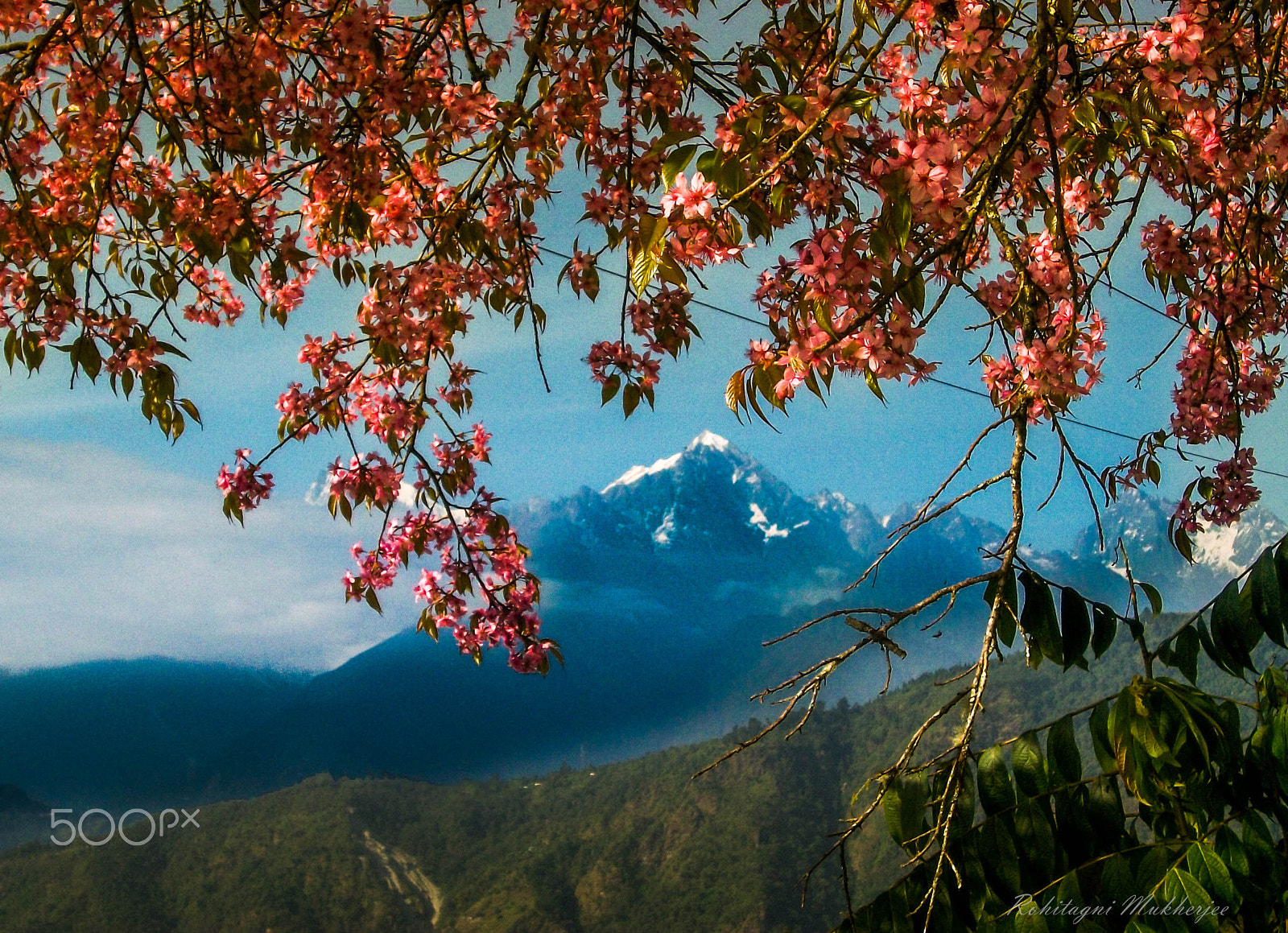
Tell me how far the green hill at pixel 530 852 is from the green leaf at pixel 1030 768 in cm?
1347

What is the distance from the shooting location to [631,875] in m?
16.3

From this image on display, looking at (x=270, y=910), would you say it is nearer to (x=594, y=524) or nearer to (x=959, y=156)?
(x=594, y=524)

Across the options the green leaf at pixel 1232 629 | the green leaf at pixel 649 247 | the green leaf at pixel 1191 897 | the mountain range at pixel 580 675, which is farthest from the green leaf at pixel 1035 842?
the mountain range at pixel 580 675

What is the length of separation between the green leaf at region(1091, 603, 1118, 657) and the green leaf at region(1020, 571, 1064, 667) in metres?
0.05

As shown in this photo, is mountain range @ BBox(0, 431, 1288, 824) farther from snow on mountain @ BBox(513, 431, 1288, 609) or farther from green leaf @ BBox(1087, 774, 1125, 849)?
green leaf @ BBox(1087, 774, 1125, 849)

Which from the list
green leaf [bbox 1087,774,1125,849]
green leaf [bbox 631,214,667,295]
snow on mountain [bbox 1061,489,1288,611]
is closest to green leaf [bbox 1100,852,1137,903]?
green leaf [bbox 1087,774,1125,849]

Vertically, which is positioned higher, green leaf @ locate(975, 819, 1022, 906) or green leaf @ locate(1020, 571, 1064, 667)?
green leaf @ locate(1020, 571, 1064, 667)

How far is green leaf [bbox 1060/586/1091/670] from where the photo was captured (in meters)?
1.05

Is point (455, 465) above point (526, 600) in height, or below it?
above

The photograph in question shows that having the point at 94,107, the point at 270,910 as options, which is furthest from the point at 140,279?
the point at 270,910

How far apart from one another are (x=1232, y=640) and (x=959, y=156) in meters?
0.74

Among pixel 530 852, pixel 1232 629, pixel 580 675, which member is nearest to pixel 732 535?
pixel 580 675

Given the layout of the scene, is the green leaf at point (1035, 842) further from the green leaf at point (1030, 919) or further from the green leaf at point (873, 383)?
the green leaf at point (873, 383)

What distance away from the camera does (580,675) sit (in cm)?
1549
